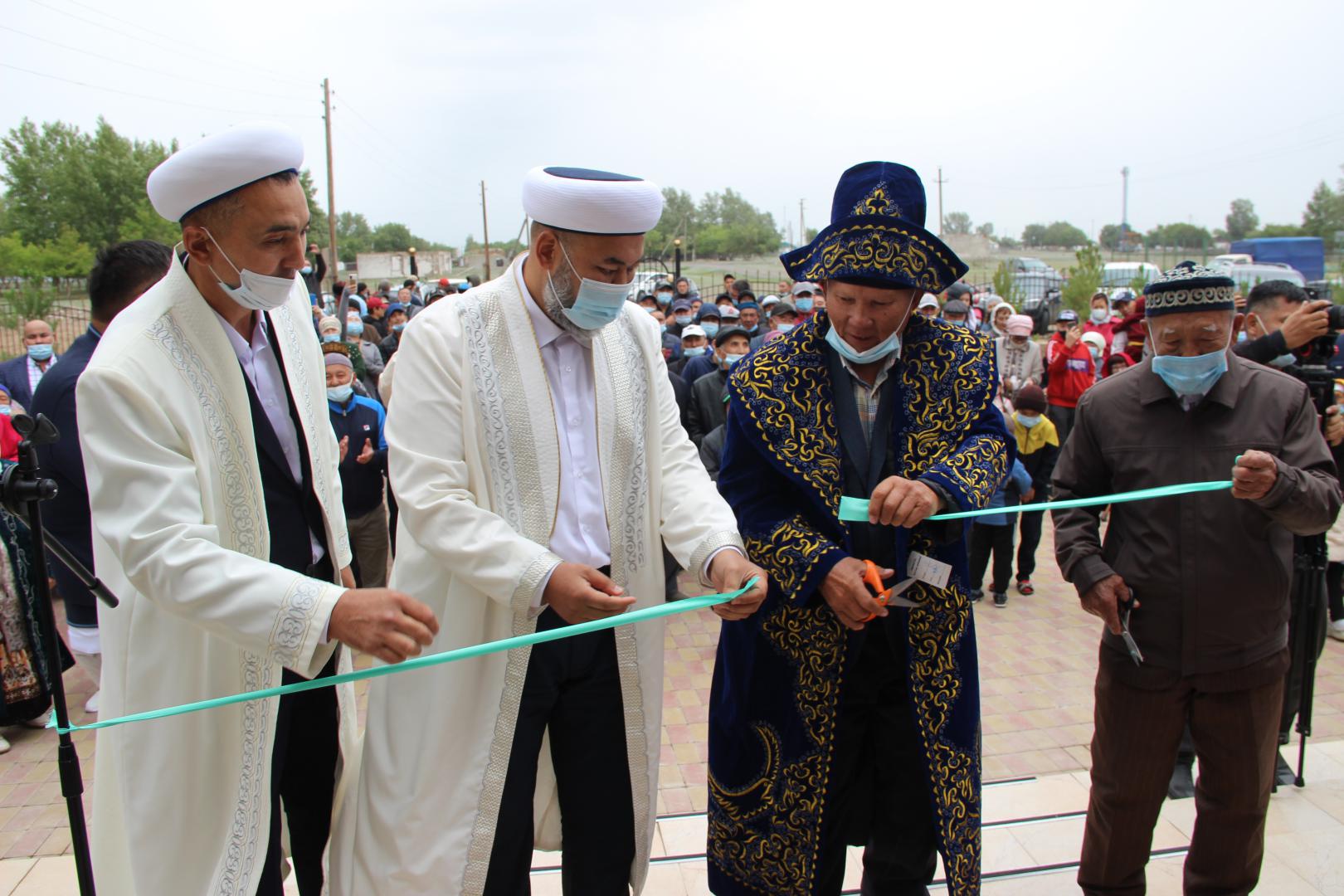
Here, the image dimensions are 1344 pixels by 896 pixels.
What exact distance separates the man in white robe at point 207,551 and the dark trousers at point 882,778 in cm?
121

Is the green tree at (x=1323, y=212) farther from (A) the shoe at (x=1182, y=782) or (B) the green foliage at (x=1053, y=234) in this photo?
(A) the shoe at (x=1182, y=782)

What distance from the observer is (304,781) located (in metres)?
2.46

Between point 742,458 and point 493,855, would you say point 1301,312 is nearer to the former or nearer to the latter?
point 742,458

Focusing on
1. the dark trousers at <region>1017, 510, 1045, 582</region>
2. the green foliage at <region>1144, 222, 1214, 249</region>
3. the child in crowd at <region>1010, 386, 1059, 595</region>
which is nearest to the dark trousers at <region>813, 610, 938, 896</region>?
the child in crowd at <region>1010, 386, 1059, 595</region>

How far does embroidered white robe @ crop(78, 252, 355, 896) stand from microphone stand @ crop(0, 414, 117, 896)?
0.23 ft

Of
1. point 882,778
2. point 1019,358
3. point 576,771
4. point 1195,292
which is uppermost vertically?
point 1195,292

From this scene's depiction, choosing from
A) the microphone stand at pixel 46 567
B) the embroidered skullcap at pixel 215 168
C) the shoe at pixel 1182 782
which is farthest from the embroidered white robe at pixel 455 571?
the shoe at pixel 1182 782

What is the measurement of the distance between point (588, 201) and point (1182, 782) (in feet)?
10.8

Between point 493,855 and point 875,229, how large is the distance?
72.6 inches

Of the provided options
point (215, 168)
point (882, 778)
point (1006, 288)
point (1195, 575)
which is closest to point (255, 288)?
point (215, 168)

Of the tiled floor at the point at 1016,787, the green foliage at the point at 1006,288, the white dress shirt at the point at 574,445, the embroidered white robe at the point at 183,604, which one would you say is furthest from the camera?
the green foliage at the point at 1006,288

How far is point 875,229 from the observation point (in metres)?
2.34

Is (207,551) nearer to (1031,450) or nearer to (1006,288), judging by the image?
(1031,450)

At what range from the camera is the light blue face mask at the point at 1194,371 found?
2.66m
